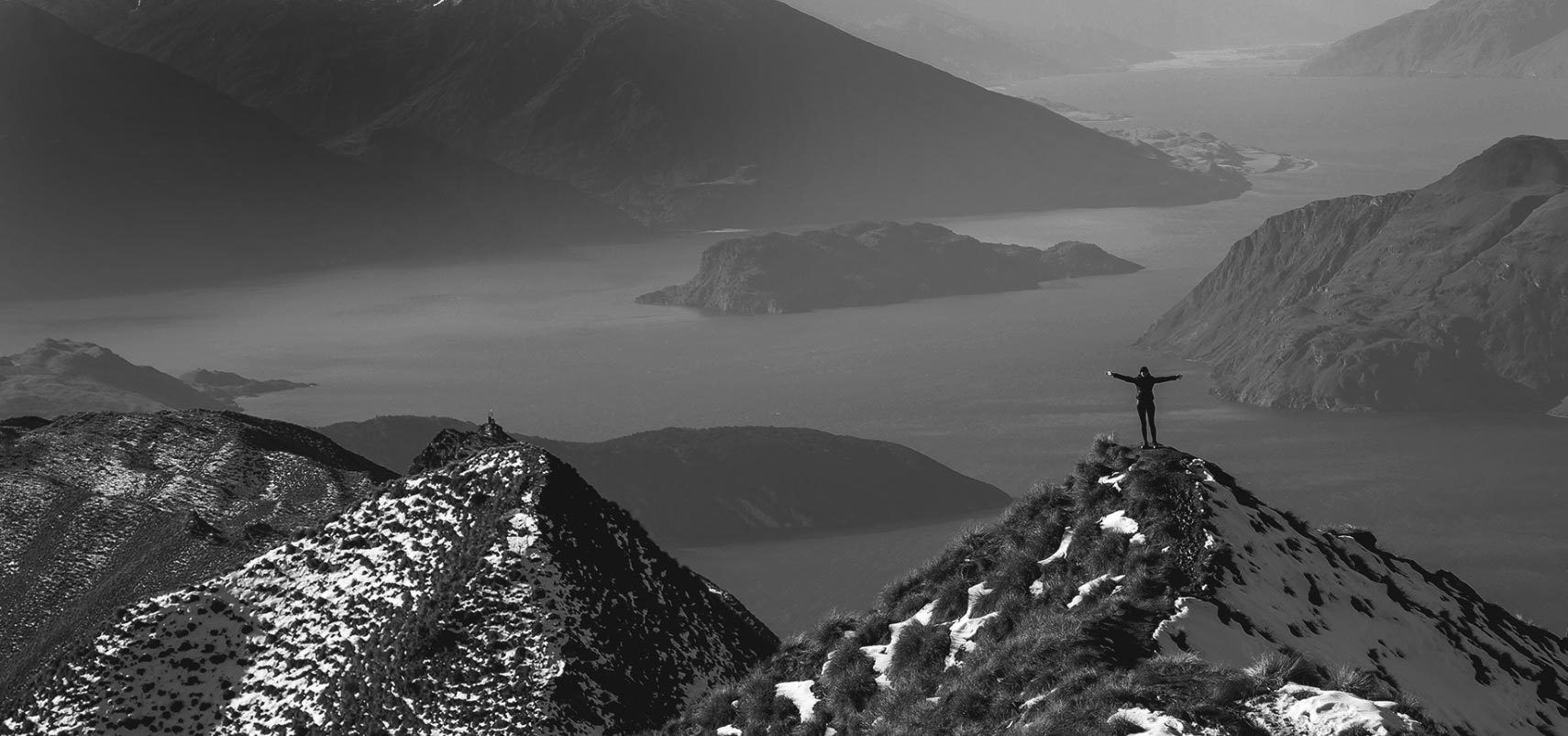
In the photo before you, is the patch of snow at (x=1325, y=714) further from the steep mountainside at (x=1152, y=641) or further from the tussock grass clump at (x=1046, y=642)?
the tussock grass clump at (x=1046, y=642)

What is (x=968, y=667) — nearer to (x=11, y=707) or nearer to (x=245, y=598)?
(x=245, y=598)

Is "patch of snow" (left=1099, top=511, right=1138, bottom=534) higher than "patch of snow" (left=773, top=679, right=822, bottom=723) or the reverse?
higher

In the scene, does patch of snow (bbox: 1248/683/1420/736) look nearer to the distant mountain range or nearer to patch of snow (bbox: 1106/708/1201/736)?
the distant mountain range

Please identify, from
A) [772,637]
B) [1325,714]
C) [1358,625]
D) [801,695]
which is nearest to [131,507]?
[772,637]

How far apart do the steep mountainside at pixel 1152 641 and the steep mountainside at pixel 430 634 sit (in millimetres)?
2862

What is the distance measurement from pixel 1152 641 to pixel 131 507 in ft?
103

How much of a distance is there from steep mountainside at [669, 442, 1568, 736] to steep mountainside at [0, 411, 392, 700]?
13.3m

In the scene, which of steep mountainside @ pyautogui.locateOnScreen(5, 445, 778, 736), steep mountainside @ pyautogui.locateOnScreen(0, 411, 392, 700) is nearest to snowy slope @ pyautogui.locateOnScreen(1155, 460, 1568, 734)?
steep mountainside @ pyautogui.locateOnScreen(5, 445, 778, 736)

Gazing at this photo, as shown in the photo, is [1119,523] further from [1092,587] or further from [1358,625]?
[1358,625]

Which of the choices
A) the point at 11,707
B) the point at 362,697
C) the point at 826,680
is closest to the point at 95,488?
the point at 11,707

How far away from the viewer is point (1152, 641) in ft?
78.4

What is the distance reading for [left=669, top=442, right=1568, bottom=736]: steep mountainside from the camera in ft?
70.1

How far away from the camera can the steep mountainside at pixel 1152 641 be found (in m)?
21.4

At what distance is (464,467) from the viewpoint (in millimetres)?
34812
